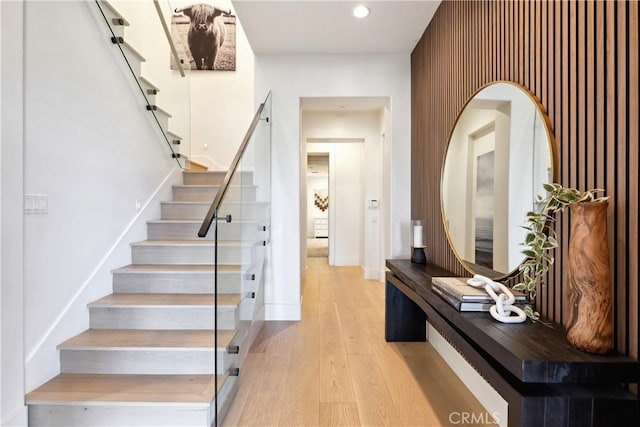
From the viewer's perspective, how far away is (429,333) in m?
2.91

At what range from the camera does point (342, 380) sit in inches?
89.1

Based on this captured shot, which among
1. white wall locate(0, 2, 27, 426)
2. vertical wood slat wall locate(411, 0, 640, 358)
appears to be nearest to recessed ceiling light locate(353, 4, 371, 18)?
vertical wood slat wall locate(411, 0, 640, 358)

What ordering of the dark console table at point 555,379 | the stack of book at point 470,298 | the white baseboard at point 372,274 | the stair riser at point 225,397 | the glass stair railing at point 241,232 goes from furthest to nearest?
the white baseboard at point 372,274 → the glass stair railing at point 241,232 → the stair riser at point 225,397 → the stack of book at point 470,298 → the dark console table at point 555,379

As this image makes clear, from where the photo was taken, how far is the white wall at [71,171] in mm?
1881

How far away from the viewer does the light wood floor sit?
189 cm

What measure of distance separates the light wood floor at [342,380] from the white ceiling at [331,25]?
9.56ft

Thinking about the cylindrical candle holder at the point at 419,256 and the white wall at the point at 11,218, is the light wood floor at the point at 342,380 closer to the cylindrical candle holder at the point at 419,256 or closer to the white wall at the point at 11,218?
the cylindrical candle holder at the point at 419,256

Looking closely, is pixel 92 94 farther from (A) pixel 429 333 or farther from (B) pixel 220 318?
(A) pixel 429 333

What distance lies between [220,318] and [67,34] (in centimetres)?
224

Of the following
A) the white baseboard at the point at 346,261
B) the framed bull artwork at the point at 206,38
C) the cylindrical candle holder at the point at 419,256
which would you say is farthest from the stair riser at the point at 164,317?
the white baseboard at the point at 346,261

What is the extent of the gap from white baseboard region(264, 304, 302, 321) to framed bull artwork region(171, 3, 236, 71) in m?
3.86

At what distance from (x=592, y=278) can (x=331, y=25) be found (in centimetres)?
283

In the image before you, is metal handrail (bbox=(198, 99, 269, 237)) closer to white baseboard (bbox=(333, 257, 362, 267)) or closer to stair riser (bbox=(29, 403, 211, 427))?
stair riser (bbox=(29, 403, 211, 427))

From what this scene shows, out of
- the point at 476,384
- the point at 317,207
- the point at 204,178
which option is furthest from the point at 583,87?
the point at 317,207
